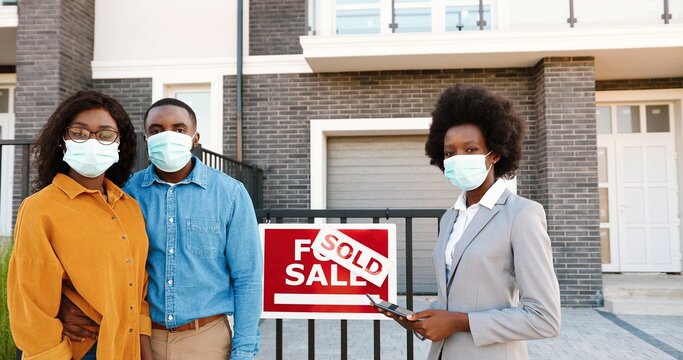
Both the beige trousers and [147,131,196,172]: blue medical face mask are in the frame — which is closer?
the beige trousers

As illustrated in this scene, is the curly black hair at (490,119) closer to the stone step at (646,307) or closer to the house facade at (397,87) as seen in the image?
the house facade at (397,87)

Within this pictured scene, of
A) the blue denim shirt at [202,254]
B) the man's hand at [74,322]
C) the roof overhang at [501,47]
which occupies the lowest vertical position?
the man's hand at [74,322]

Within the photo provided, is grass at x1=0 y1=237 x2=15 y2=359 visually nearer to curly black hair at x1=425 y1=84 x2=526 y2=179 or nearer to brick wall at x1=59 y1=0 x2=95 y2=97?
curly black hair at x1=425 y1=84 x2=526 y2=179

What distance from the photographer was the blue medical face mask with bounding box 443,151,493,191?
1830mm

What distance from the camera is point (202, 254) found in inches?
73.1

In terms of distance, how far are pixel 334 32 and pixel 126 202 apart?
613cm

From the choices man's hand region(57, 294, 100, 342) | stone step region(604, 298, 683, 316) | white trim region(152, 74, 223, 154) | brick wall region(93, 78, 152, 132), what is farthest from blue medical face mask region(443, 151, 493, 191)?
brick wall region(93, 78, 152, 132)

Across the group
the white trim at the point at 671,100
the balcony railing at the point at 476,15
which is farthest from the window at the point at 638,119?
the balcony railing at the point at 476,15

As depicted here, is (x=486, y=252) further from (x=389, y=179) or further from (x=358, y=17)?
(x=389, y=179)

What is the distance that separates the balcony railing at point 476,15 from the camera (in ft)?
23.1

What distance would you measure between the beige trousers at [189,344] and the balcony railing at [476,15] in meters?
6.30

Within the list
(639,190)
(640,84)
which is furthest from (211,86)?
(639,190)

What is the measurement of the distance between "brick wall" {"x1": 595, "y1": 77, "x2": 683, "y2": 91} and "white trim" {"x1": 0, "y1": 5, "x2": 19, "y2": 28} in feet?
32.3

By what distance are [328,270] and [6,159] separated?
8191 mm
